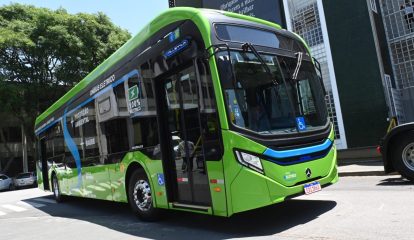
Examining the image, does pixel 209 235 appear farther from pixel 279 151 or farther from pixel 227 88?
pixel 227 88

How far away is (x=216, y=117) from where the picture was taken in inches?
235

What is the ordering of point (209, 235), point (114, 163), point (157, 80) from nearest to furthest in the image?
point (209, 235) < point (157, 80) < point (114, 163)

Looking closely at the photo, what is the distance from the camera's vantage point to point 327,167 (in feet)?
22.3

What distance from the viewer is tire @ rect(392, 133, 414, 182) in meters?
8.59

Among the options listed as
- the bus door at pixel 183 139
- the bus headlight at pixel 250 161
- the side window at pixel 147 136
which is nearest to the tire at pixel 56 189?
the side window at pixel 147 136

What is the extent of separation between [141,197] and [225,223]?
201cm

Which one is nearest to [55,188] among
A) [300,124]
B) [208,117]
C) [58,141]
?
[58,141]

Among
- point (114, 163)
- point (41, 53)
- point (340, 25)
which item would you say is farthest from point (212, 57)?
point (41, 53)

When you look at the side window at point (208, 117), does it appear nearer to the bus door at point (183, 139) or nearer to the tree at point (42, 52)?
the bus door at point (183, 139)

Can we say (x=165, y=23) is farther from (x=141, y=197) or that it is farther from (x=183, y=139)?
(x=141, y=197)

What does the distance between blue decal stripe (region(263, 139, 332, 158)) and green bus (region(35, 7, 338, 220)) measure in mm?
16

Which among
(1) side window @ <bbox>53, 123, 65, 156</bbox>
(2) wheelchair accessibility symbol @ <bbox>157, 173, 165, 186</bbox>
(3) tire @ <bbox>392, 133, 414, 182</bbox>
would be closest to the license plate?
(2) wheelchair accessibility symbol @ <bbox>157, 173, 165, 186</bbox>

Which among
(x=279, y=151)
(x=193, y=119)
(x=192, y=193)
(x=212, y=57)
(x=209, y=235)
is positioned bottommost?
(x=209, y=235)

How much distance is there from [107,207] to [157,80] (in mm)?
5565
